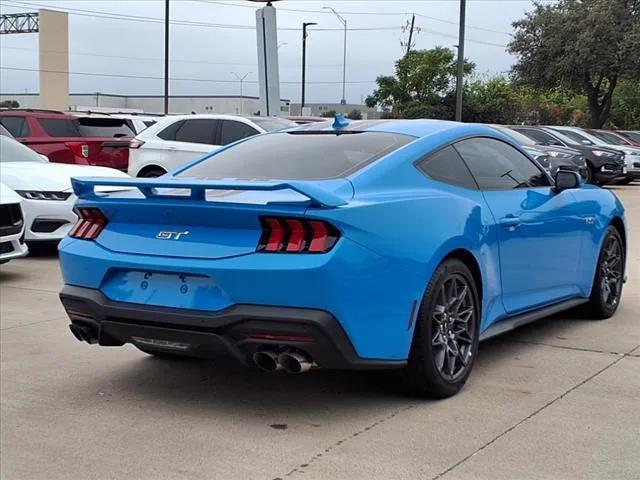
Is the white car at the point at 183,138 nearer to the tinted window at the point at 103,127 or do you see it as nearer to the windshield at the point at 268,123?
the windshield at the point at 268,123

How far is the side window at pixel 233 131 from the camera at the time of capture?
46.5 feet

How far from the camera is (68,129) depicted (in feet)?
50.7

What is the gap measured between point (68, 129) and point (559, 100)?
170 ft

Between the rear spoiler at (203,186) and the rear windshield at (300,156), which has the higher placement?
the rear windshield at (300,156)

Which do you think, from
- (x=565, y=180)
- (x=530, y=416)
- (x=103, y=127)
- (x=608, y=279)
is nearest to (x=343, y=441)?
(x=530, y=416)

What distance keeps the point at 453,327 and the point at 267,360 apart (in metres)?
1.14

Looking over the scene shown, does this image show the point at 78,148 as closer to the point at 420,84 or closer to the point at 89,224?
the point at 89,224

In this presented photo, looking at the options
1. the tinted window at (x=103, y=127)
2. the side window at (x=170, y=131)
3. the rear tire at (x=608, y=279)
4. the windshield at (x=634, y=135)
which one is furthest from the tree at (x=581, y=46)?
the rear tire at (x=608, y=279)

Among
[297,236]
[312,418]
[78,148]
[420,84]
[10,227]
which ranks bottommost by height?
[312,418]

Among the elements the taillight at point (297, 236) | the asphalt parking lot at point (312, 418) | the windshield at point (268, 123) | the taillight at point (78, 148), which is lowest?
the asphalt parking lot at point (312, 418)

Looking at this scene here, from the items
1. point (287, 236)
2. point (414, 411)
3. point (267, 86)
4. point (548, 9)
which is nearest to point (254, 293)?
point (287, 236)

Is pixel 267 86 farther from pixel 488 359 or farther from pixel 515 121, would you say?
pixel 515 121

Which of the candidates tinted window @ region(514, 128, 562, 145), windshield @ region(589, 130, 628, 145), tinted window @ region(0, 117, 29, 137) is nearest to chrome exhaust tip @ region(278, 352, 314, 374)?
tinted window @ region(0, 117, 29, 137)

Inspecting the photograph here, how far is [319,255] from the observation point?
3.89 meters
